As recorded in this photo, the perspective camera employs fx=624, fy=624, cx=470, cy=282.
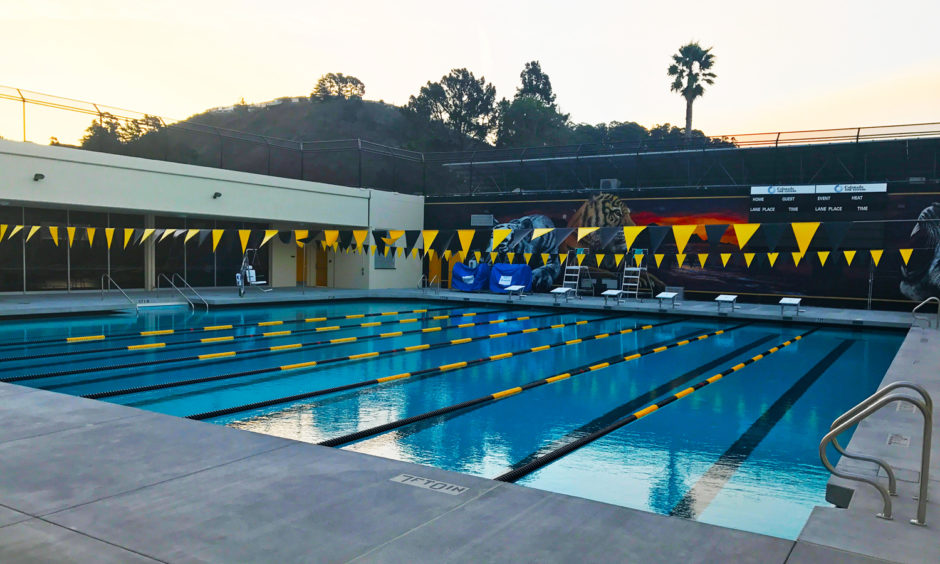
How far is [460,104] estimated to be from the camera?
5775 centimetres

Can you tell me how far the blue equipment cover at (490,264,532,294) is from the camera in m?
23.0

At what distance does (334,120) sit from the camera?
6600cm

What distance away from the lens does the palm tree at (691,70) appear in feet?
116

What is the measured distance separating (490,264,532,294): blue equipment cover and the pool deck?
1837 cm

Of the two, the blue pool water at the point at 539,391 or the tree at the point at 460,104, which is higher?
the tree at the point at 460,104

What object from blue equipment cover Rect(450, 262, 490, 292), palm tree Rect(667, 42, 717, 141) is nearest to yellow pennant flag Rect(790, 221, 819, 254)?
blue equipment cover Rect(450, 262, 490, 292)

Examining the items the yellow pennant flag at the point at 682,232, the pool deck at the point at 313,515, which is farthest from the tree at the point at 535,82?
the pool deck at the point at 313,515

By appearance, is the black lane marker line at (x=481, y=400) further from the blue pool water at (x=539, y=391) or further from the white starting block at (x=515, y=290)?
the white starting block at (x=515, y=290)

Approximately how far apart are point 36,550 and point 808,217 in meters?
20.5

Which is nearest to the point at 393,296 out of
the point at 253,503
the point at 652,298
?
the point at 652,298

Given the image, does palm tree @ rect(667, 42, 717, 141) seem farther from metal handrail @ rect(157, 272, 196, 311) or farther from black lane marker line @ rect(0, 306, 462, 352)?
metal handrail @ rect(157, 272, 196, 311)

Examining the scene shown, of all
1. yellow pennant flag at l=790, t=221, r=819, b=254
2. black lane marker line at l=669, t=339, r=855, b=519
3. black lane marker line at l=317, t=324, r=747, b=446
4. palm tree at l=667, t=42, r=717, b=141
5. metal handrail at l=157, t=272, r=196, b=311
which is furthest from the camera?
palm tree at l=667, t=42, r=717, b=141

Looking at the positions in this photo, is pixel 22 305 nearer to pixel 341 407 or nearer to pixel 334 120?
pixel 341 407

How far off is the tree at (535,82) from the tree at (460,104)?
26.0 ft
